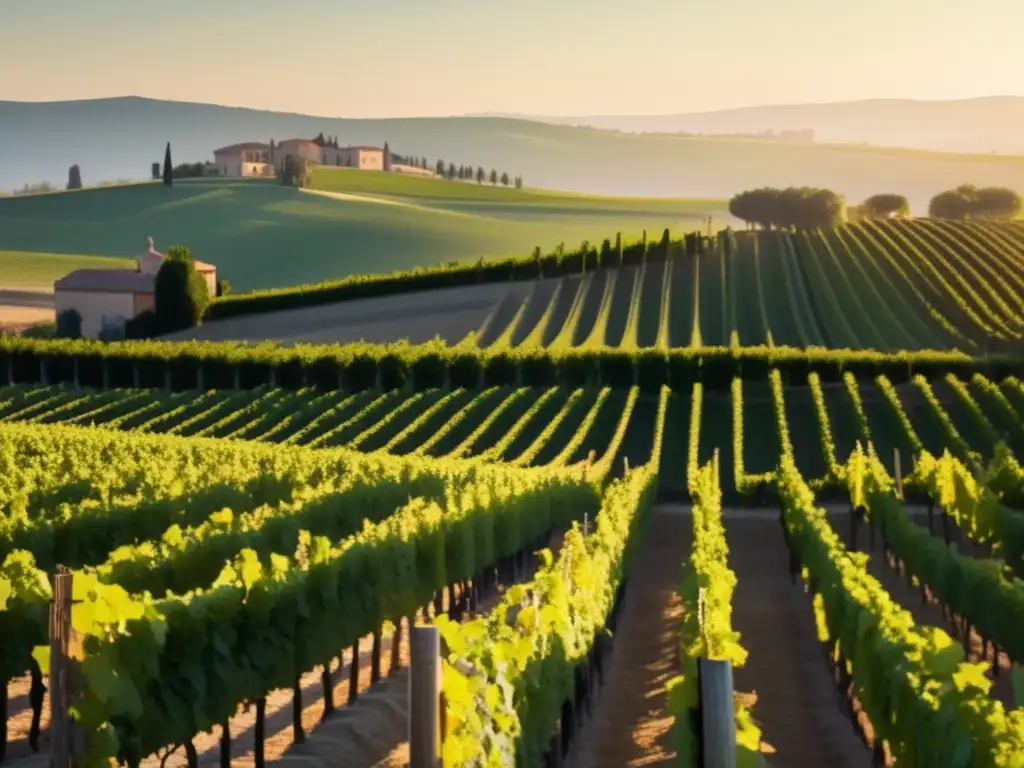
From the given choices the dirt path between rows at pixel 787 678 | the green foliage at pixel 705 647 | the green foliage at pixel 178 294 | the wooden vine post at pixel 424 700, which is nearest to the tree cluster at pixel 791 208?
the green foliage at pixel 178 294

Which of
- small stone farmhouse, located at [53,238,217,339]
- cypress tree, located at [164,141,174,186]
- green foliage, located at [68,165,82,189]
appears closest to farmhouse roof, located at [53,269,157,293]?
small stone farmhouse, located at [53,238,217,339]

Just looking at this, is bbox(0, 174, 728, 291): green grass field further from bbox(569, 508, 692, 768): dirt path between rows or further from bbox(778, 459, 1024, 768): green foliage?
bbox(778, 459, 1024, 768): green foliage

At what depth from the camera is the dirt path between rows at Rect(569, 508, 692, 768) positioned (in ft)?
47.5

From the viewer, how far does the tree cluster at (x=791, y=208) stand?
10562cm

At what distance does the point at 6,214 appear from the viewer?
14362cm

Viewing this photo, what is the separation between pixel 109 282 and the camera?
79.0m

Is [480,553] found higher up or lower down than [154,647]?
lower down

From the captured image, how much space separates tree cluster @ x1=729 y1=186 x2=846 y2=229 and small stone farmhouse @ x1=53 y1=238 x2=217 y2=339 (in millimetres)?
45225

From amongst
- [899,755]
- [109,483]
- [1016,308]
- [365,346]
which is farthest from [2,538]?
[1016,308]

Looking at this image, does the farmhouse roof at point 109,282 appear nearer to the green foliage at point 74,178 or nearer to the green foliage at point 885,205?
the green foliage at point 885,205

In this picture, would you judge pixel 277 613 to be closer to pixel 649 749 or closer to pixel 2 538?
pixel 649 749

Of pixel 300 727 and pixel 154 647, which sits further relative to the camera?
pixel 300 727

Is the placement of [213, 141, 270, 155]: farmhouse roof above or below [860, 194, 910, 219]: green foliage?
above

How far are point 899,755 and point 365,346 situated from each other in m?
47.8
